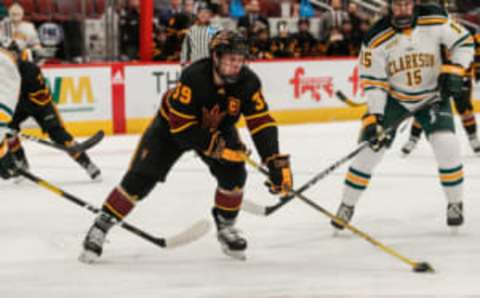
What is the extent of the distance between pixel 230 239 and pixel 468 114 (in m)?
3.38

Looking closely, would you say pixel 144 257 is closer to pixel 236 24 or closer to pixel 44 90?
pixel 44 90

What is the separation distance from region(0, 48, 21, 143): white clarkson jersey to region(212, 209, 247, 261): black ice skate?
3.17 ft

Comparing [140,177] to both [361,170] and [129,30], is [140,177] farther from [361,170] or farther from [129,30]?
[129,30]


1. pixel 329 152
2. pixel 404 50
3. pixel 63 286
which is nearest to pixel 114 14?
pixel 329 152

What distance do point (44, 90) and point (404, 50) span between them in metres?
2.26

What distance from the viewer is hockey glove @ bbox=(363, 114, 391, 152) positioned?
13.5 ft

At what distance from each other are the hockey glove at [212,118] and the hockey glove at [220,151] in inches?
2.7

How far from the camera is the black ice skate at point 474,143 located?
22.5 ft

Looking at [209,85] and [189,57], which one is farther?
[189,57]

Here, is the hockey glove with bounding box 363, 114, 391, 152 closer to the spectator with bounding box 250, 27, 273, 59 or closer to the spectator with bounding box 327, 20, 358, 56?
the spectator with bounding box 250, 27, 273, 59

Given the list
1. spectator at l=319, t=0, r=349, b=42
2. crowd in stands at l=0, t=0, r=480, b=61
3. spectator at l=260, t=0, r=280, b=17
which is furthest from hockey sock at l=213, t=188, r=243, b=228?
spectator at l=260, t=0, r=280, b=17

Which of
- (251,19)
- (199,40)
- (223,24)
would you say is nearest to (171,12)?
(223,24)

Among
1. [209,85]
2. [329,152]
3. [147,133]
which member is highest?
[209,85]

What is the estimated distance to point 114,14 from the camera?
27.6 ft
